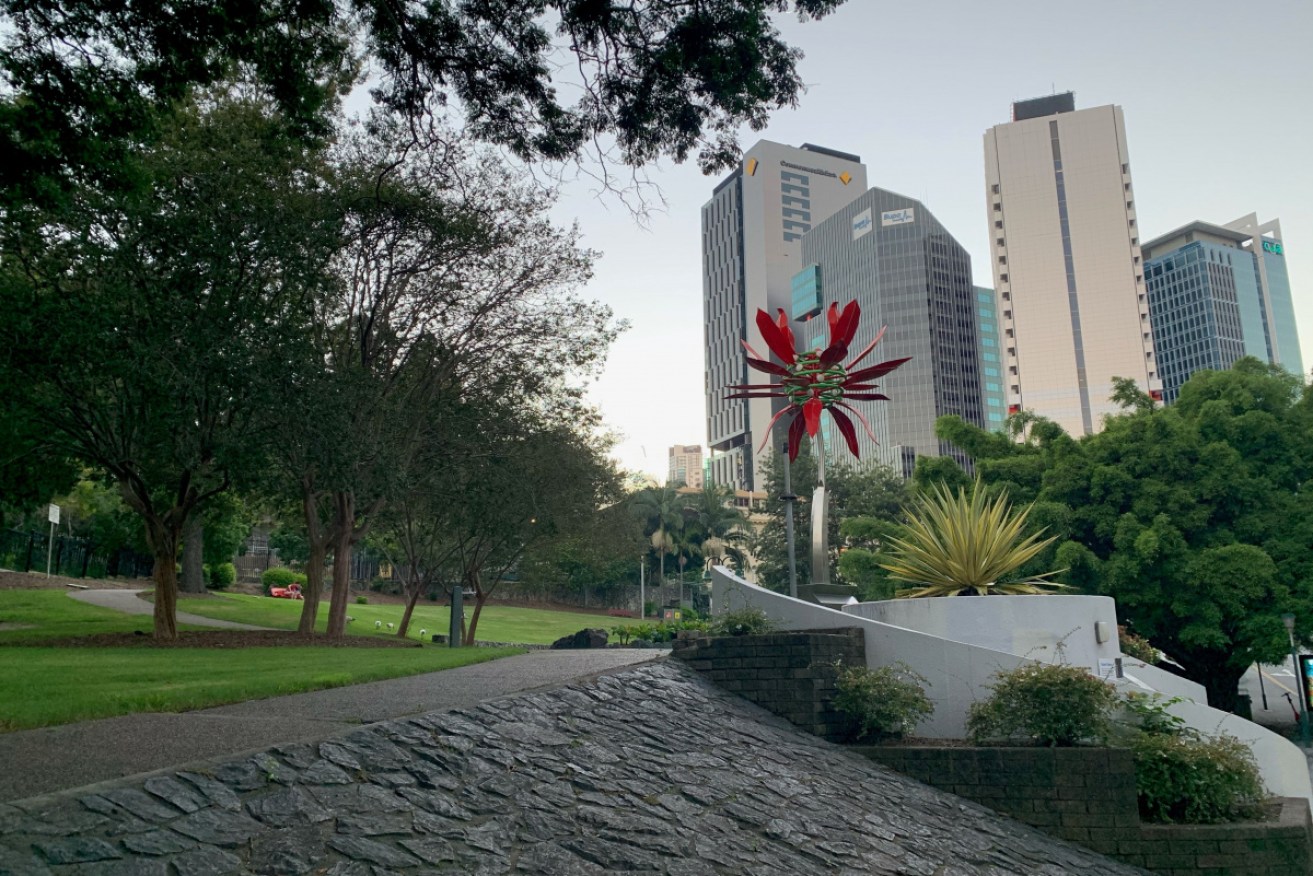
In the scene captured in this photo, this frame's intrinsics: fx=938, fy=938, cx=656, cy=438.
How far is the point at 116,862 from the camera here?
4.37 meters

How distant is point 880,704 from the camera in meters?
11.2

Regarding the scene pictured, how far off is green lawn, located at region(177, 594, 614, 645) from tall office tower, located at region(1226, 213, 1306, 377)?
497ft

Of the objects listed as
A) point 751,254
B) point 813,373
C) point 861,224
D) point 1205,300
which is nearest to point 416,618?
point 813,373

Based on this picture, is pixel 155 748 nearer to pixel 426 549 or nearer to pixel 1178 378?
pixel 426 549

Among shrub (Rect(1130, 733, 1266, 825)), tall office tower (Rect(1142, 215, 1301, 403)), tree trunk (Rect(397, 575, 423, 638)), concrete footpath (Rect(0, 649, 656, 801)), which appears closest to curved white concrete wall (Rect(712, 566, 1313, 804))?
shrub (Rect(1130, 733, 1266, 825))

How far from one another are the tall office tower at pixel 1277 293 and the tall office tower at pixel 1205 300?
0.90 meters

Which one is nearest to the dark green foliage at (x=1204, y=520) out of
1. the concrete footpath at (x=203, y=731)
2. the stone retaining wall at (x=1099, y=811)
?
the stone retaining wall at (x=1099, y=811)

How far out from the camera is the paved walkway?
88.9ft

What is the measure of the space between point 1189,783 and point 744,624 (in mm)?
5390

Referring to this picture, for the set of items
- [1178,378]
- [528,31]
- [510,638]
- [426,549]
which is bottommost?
[510,638]

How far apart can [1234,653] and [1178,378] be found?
150 metres

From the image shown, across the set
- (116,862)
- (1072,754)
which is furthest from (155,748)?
(1072,754)

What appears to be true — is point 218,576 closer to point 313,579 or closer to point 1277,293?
point 313,579

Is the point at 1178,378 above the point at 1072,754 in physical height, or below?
above
